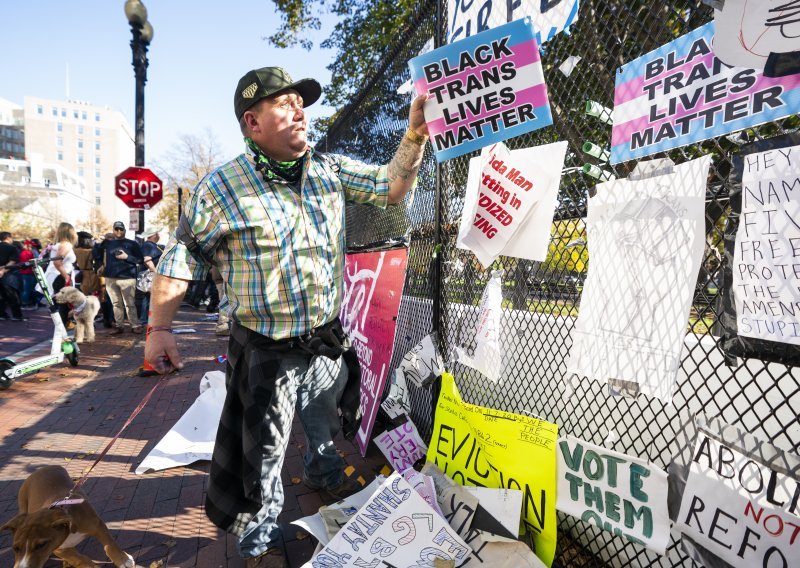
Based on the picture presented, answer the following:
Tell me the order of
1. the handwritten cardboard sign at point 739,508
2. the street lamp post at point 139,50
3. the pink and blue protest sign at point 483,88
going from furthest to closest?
the street lamp post at point 139,50 < the pink and blue protest sign at point 483,88 < the handwritten cardboard sign at point 739,508

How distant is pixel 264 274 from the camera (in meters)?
2.09

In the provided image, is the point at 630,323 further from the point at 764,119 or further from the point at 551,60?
the point at 551,60

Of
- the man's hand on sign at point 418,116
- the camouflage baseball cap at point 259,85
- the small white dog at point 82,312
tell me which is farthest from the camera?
the small white dog at point 82,312

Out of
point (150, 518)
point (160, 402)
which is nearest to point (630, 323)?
point (150, 518)

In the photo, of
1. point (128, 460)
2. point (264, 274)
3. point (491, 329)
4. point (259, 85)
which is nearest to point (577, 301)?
point (491, 329)

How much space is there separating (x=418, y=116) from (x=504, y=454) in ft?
4.99

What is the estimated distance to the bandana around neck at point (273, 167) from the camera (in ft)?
7.01

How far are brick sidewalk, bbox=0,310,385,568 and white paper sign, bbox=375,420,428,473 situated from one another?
0.26 m

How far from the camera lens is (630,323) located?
4.89 ft

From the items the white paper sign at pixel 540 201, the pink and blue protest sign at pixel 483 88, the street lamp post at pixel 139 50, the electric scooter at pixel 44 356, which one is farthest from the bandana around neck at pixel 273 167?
the street lamp post at pixel 139 50

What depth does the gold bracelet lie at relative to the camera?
2090 millimetres

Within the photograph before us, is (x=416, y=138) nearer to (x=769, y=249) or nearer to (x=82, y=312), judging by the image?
(x=769, y=249)

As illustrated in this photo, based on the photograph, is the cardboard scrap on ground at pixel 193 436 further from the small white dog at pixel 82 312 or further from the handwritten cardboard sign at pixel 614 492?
the small white dog at pixel 82 312

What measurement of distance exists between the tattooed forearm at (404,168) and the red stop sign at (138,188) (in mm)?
8350
